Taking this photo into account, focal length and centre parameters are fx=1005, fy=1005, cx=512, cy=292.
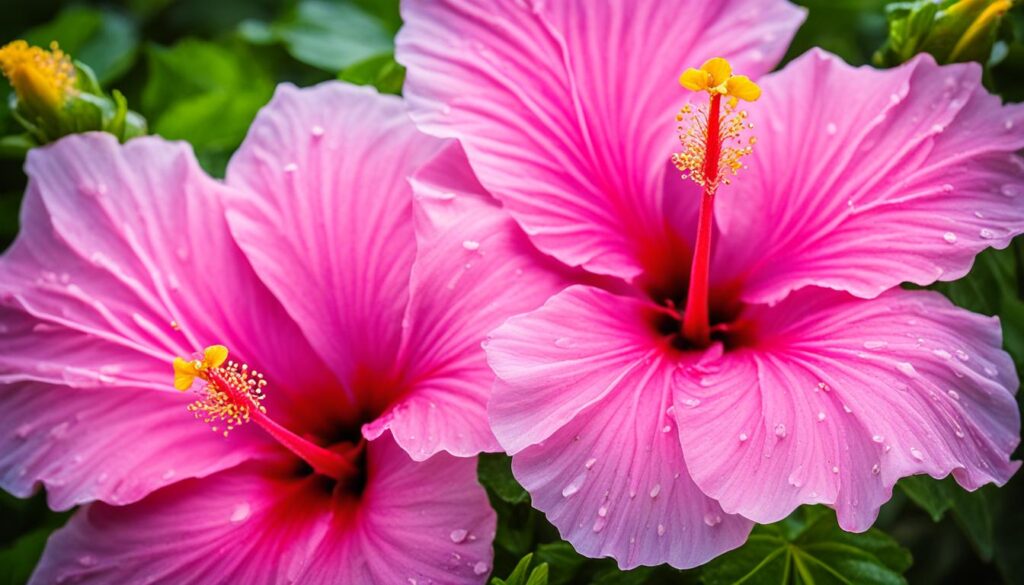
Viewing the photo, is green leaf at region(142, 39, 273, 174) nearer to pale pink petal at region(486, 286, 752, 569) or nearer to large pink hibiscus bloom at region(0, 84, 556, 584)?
large pink hibiscus bloom at region(0, 84, 556, 584)

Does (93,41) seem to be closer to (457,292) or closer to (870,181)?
(457,292)

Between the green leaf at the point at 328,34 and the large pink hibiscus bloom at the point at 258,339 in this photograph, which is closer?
the large pink hibiscus bloom at the point at 258,339

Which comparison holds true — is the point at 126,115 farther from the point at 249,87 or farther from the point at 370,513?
the point at 370,513

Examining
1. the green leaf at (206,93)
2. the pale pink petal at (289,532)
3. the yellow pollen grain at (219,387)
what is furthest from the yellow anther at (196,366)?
the green leaf at (206,93)

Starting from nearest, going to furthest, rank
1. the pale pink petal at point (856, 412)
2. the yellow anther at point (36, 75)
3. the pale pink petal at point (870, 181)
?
the pale pink petal at point (856, 412) < the pale pink petal at point (870, 181) < the yellow anther at point (36, 75)

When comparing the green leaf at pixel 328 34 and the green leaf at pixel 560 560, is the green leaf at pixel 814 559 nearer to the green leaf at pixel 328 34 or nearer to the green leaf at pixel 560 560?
the green leaf at pixel 560 560

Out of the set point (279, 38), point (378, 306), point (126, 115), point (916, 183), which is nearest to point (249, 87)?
point (279, 38)
